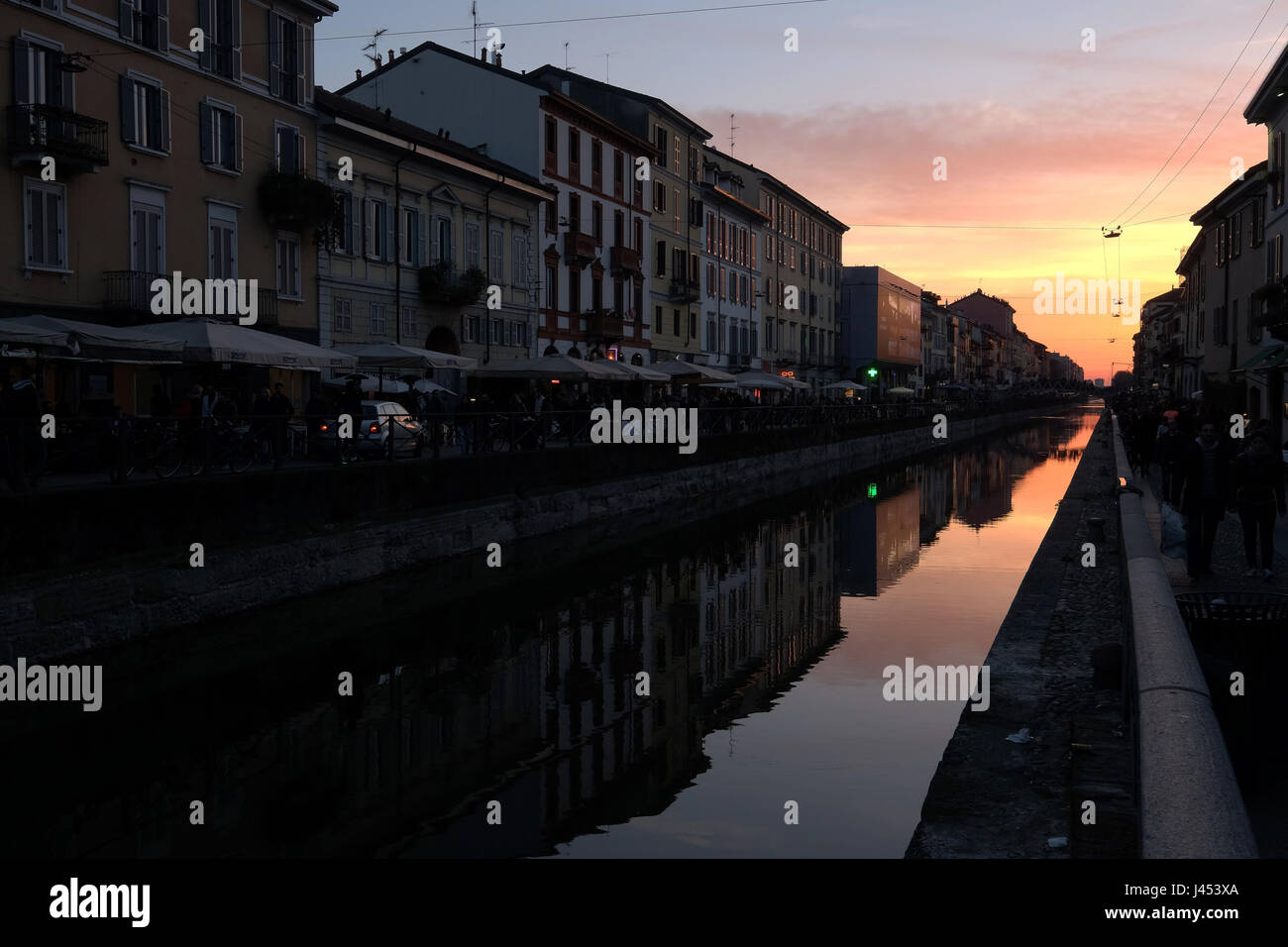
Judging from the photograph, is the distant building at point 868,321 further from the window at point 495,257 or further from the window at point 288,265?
the window at point 288,265

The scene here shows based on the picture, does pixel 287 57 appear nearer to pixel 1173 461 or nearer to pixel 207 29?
pixel 207 29

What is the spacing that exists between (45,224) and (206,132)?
5.48 meters

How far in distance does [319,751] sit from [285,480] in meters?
6.47

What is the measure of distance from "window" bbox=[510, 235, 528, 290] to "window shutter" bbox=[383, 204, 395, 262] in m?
7.53

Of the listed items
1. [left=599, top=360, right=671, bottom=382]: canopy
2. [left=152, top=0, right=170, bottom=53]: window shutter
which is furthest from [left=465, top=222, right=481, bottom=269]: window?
[left=152, top=0, right=170, bottom=53]: window shutter

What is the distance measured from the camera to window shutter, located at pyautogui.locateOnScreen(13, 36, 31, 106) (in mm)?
22172

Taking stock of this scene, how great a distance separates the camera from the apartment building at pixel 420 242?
1256 inches

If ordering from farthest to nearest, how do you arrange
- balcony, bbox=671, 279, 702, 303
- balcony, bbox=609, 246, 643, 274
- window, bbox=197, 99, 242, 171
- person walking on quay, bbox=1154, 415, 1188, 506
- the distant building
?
the distant building < balcony, bbox=671, 279, 702, 303 < balcony, bbox=609, 246, 643, 274 < window, bbox=197, 99, 242, 171 < person walking on quay, bbox=1154, 415, 1188, 506

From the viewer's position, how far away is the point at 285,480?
16.8 meters

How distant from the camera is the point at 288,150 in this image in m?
30.0

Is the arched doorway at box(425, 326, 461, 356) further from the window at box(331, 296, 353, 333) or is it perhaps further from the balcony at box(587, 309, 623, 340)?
the balcony at box(587, 309, 623, 340)

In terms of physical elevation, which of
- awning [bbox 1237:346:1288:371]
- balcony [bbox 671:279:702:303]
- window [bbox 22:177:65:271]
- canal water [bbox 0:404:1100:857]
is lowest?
canal water [bbox 0:404:1100:857]
